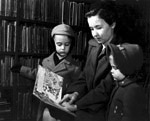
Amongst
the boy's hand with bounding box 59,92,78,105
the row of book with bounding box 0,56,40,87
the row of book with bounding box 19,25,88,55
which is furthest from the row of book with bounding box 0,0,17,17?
the boy's hand with bounding box 59,92,78,105

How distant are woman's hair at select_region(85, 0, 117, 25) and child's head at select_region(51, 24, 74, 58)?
0.20 metres

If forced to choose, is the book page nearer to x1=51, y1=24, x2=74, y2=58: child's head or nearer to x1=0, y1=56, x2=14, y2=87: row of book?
x1=51, y1=24, x2=74, y2=58: child's head

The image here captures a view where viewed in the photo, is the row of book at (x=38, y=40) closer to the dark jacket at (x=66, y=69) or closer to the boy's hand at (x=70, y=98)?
the dark jacket at (x=66, y=69)

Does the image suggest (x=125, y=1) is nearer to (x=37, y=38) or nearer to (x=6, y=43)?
(x=37, y=38)

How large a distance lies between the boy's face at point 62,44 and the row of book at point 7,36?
0.31 metres

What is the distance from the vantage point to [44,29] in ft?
4.77

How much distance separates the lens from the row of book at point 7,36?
1.43 metres

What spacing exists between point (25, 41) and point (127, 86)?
731 millimetres

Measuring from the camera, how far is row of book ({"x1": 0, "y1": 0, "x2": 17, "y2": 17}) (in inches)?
55.4

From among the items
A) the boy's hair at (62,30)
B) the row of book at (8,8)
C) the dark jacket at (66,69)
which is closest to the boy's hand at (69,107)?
the dark jacket at (66,69)

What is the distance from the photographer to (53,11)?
1.47m

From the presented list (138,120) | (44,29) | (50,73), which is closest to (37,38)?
(44,29)

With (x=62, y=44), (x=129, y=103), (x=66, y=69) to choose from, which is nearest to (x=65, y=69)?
(x=66, y=69)

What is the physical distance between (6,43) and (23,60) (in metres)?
0.14
